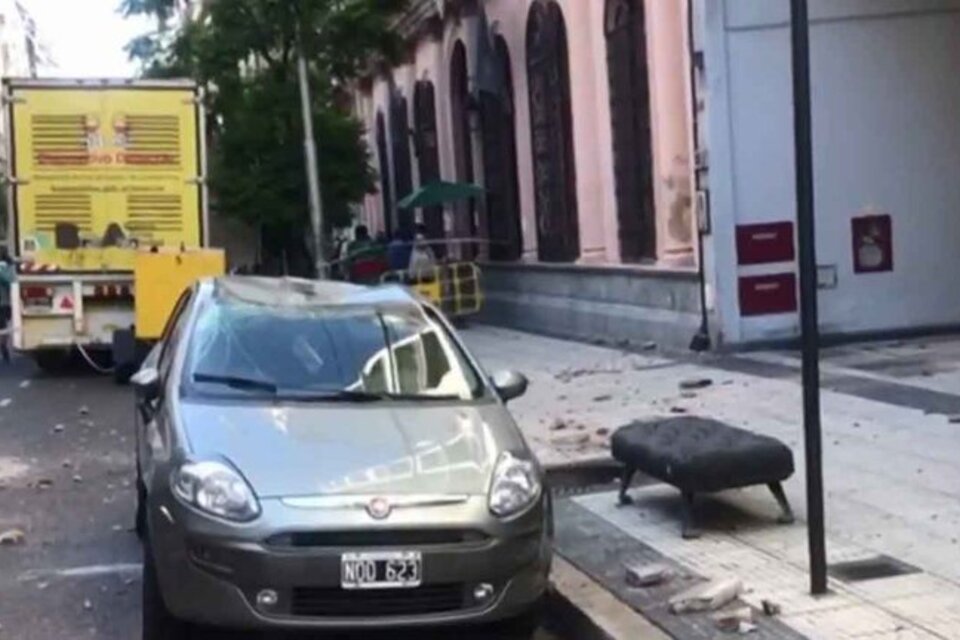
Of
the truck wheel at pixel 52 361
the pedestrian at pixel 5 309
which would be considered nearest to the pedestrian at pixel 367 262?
the pedestrian at pixel 5 309

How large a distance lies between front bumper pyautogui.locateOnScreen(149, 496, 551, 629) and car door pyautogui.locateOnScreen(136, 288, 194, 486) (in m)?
0.63

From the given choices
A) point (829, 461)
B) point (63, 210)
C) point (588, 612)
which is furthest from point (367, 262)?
point (588, 612)

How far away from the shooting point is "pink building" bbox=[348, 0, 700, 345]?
2086 cm

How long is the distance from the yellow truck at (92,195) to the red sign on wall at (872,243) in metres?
7.66

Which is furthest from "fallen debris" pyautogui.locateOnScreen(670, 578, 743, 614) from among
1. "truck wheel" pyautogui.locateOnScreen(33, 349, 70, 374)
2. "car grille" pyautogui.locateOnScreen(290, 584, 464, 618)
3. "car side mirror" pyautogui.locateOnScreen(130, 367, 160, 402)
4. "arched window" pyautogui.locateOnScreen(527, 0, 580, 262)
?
"arched window" pyautogui.locateOnScreen(527, 0, 580, 262)

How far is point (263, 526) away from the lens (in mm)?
7203

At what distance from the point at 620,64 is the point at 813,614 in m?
16.1

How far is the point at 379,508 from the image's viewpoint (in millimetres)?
7285

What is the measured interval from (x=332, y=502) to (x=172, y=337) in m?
2.54

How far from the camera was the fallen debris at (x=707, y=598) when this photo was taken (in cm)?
768

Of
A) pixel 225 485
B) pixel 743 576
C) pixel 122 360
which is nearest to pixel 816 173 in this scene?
pixel 122 360

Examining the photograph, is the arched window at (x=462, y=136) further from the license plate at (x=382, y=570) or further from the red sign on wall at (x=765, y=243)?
the license plate at (x=382, y=570)

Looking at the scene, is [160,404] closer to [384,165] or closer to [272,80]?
[272,80]

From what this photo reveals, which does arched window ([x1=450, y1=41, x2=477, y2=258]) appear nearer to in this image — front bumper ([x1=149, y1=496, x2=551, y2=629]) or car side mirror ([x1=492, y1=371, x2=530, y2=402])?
car side mirror ([x1=492, y1=371, x2=530, y2=402])
